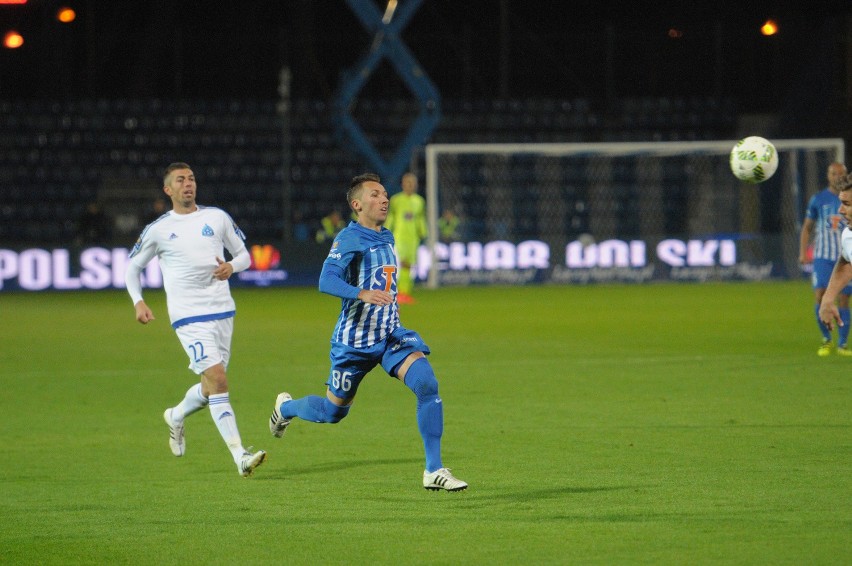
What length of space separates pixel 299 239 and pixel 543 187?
6.61 meters

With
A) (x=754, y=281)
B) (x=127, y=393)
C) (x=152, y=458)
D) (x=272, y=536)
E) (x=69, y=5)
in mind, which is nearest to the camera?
(x=272, y=536)

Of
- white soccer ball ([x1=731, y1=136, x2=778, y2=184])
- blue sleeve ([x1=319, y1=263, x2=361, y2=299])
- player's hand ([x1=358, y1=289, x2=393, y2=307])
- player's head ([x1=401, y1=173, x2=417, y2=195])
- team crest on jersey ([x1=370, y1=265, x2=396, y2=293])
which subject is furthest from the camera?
player's head ([x1=401, y1=173, x2=417, y2=195])

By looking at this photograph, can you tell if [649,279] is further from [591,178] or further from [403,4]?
[403,4]

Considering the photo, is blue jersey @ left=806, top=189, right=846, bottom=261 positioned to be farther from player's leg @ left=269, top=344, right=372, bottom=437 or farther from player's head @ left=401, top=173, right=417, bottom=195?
player's head @ left=401, top=173, right=417, bottom=195

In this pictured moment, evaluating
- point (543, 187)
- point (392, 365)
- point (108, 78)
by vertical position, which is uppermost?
point (108, 78)

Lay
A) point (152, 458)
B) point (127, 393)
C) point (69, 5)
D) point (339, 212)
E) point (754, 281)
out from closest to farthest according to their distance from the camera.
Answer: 1. point (152, 458)
2. point (127, 393)
3. point (754, 281)
4. point (339, 212)
5. point (69, 5)

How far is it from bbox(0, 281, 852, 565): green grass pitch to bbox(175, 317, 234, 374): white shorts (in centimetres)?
64

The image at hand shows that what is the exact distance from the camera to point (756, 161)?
13.3 meters

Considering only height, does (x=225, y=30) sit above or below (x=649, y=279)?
above

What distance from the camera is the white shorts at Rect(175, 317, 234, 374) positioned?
812 centimetres

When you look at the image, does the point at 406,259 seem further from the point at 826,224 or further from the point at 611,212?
the point at 611,212

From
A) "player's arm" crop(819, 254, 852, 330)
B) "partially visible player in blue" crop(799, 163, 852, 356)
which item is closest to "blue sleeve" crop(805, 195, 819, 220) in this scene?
"partially visible player in blue" crop(799, 163, 852, 356)

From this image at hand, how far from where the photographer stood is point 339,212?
30922 mm

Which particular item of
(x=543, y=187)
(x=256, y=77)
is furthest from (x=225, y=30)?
(x=543, y=187)
